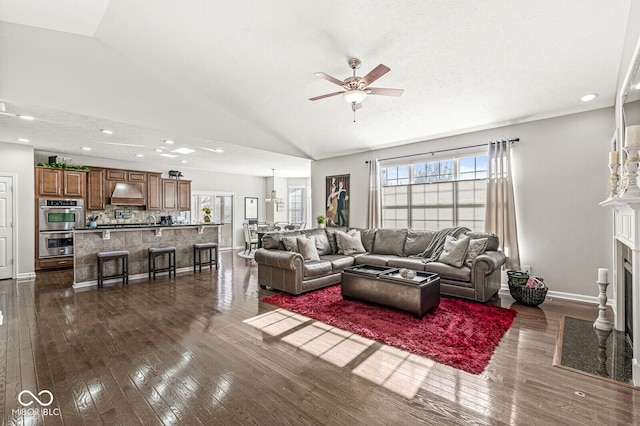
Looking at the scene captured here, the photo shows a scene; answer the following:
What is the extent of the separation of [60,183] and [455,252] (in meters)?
8.39

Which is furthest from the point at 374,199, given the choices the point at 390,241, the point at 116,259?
the point at 116,259

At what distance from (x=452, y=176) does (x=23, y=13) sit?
671 cm

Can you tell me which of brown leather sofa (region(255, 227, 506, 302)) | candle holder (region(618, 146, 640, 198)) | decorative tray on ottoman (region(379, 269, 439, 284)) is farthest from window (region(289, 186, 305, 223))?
candle holder (region(618, 146, 640, 198))

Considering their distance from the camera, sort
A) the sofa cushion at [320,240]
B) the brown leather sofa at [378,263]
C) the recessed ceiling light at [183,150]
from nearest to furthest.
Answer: the brown leather sofa at [378,263] → the sofa cushion at [320,240] → the recessed ceiling light at [183,150]

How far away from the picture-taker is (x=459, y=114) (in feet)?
15.7

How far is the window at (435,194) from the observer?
5.32 m

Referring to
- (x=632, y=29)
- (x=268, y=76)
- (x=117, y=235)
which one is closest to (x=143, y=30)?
(x=268, y=76)

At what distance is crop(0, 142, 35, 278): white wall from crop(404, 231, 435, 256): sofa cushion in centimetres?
772

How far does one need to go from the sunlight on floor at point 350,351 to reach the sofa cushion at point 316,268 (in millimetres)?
976

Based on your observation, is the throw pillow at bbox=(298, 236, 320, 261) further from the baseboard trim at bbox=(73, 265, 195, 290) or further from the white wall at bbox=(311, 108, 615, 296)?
the white wall at bbox=(311, 108, 615, 296)

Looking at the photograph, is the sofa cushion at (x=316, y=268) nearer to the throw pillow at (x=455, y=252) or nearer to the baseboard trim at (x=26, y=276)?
the throw pillow at (x=455, y=252)

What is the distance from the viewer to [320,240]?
19.0 ft

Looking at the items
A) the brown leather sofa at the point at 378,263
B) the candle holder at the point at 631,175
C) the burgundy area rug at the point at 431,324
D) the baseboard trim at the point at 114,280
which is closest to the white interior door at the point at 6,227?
the baseboard trim at the point at 114,280

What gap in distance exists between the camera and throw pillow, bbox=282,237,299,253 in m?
4.96
